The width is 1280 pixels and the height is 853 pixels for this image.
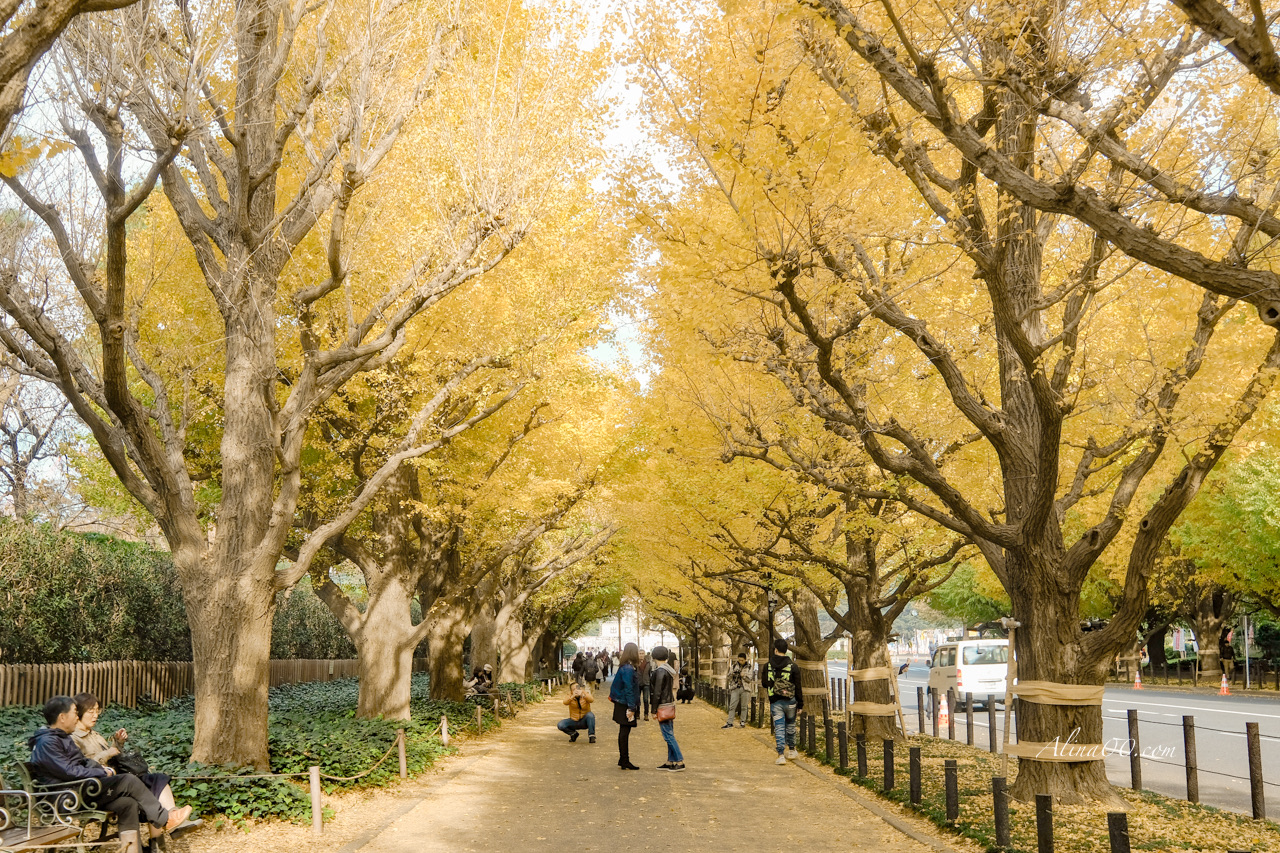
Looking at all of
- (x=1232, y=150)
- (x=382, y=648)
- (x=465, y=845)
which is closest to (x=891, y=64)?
(x=1232, y=150)

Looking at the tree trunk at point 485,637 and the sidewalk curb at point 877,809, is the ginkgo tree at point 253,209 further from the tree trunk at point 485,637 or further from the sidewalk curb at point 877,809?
the tree trunk at point 485,637

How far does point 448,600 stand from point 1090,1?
47.8 ft

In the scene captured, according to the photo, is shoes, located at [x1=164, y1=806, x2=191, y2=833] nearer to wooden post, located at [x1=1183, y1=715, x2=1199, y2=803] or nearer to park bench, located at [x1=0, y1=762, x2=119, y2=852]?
park bench, located at [x1=0, y1=762, x2=119, y2=852]

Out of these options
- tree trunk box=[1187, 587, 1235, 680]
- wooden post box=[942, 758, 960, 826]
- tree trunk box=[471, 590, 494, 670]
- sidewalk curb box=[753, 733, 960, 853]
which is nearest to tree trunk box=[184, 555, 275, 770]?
sidewalk curb box=[753, 733, 960, 853]

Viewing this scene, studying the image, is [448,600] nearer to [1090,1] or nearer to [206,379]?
[206,379]

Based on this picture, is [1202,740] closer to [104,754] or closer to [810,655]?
[810,655]

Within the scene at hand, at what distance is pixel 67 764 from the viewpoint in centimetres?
696

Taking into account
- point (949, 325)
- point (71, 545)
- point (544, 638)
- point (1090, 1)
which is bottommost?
point (544, 638)

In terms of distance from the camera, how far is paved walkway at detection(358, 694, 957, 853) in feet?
28.3

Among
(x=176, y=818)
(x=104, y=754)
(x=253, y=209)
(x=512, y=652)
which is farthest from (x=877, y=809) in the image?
(x=512, y=652)

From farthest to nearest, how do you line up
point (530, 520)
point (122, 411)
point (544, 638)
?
1. point (544, 638)
2. point (530, 520)
3. point (122, 411)

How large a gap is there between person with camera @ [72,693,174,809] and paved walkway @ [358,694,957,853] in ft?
5.53

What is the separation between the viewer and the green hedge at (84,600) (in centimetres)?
1741

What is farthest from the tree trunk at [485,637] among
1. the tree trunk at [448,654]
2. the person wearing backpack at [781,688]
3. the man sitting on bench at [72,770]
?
the man sitting on bench at [72,770]
